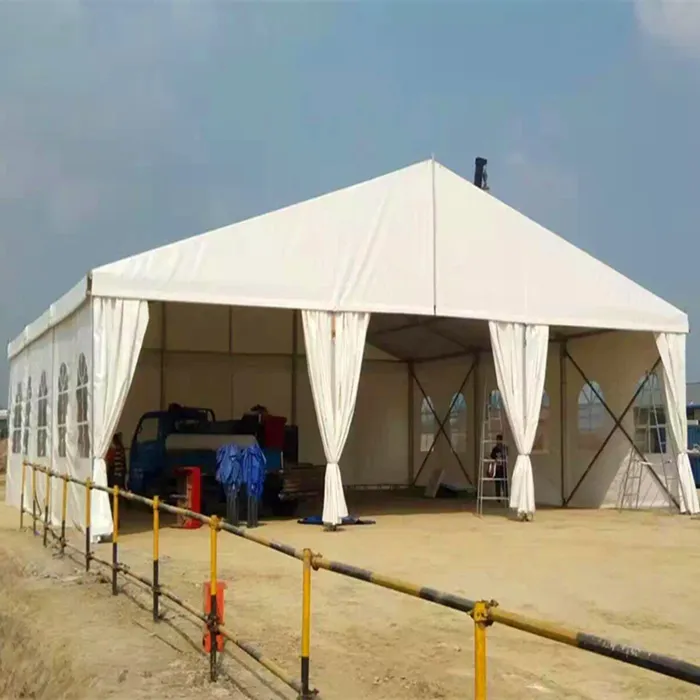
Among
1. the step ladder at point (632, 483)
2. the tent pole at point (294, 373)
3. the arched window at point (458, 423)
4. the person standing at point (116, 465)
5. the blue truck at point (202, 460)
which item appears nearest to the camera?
the blue truck at point (202, 460)

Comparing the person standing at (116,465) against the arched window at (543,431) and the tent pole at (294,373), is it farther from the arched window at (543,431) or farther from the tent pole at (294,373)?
the arched window at (543,431)

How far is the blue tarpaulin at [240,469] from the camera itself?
1463 centimetres

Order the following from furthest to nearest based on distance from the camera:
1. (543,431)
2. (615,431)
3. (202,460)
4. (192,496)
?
(543,431)
(615,431)
(202,460)
(192,496)

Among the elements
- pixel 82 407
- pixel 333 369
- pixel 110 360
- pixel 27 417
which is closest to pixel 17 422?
pixel 27 417

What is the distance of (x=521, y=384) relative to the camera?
16.4 m

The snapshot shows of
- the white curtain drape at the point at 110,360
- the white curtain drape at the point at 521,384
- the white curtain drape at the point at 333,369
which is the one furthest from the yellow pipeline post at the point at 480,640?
the white curtain drape at the point at 521,384

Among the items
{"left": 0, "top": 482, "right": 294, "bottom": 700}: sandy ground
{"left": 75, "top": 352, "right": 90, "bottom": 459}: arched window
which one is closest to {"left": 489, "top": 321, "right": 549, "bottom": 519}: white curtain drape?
{"left": 75, "top": 352, "right": 90, "bottom": 459}: arched window

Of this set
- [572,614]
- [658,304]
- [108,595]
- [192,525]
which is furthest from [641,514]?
[108,595]

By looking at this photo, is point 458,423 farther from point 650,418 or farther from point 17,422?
point 17,422

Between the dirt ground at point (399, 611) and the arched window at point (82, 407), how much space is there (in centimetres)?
153

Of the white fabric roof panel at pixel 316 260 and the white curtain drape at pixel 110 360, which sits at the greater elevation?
the white fabric roof panel at pixel 316 260

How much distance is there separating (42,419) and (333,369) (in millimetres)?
6419

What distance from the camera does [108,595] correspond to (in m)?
9.05

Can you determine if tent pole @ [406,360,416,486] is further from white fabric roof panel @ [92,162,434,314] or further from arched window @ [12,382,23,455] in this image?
white fabric roof panel @ [92,162,434,314]
